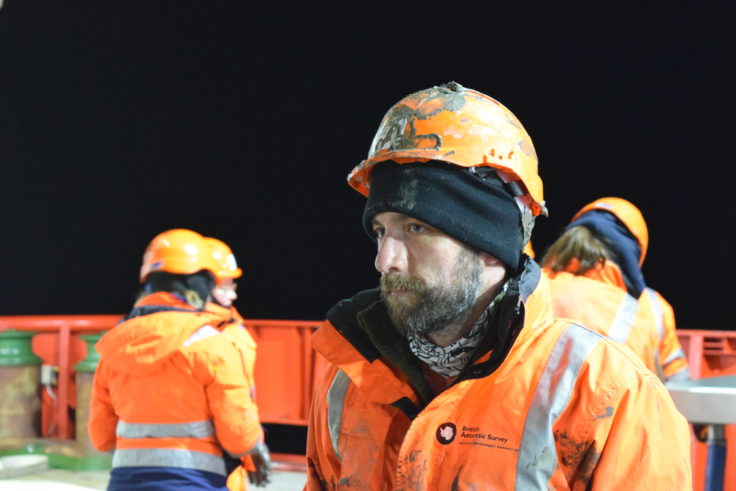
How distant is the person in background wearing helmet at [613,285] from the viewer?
13.3 feet

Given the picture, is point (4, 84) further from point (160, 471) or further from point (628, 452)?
point (628, 452)

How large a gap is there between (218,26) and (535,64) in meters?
8.44

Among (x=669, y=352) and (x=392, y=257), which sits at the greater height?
(x=392, y=257)

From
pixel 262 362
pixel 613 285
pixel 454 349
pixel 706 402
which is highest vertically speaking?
pixel 454 349

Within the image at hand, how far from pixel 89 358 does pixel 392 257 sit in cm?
745

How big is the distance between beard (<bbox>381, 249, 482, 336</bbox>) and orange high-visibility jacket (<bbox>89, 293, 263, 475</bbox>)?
246 centimetres

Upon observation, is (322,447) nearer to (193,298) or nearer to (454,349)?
(454,349)

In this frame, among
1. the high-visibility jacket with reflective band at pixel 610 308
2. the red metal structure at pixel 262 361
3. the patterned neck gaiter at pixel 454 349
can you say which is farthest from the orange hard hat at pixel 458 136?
the red metal structure at pixel 262 361

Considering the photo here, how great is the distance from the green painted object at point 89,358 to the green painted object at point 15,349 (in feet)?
2.05

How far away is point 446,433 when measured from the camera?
1.84 metres

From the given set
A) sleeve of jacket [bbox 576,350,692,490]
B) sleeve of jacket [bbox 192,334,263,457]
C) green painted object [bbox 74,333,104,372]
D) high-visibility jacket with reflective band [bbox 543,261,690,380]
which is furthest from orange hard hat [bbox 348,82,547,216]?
green painted object [bbox 74,333,104,372]

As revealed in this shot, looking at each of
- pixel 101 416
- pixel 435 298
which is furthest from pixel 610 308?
pixel 101 416

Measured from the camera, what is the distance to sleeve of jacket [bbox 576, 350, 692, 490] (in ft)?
5.48

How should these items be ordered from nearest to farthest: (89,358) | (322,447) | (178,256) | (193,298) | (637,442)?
(637,442) < (322,447) < (193,298) < (178,256) < (89,358)
